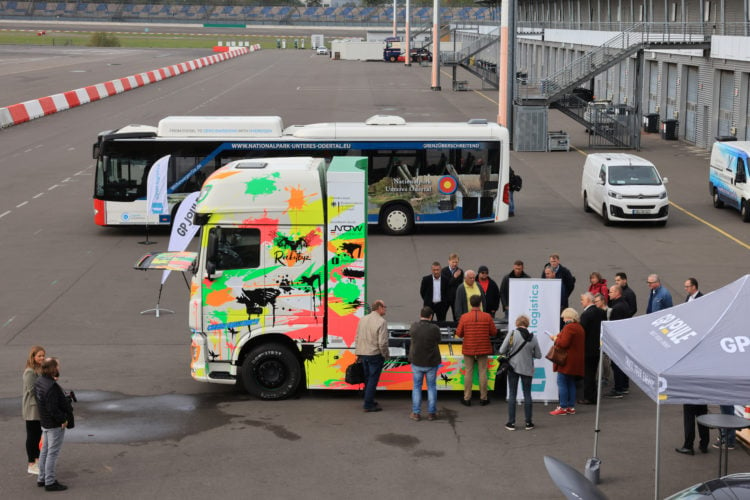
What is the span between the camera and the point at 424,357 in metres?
13.9

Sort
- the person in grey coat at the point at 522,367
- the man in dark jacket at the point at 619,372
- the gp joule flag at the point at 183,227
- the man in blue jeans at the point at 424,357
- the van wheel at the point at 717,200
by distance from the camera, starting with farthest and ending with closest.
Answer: the van wheel at the point at 717,200 < the gp joule flag at the point at 183,227 < the man in dark jacket at the point at 619,372 < the man in blue jeans at the point at 424,357 < the person in grey coat at the point at 522,367

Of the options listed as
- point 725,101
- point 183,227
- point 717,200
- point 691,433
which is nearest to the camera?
point 691,433

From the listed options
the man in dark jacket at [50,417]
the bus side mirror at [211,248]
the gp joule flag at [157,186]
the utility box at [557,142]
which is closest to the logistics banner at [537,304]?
the bus side mirror at [211,248]

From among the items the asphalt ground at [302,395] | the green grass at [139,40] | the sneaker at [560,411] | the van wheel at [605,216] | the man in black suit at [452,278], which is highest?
the green grass at [139,40]

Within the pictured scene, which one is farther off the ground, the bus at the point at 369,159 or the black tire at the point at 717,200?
the bus at the point at 369,159

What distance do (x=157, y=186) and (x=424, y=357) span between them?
1360cm

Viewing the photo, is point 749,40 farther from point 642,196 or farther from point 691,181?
point 642,196

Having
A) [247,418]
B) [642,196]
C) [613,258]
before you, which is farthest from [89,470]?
[642,196]

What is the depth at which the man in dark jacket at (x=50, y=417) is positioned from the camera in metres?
11.4

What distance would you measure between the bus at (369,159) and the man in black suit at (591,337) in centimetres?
1287

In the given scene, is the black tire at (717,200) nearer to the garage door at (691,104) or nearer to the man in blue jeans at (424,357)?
the garage door at (691,104)

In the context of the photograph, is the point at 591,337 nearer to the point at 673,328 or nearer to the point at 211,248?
the point at 673,328

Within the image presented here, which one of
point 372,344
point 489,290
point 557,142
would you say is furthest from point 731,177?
point 372,344

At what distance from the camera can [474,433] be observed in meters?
13.6
